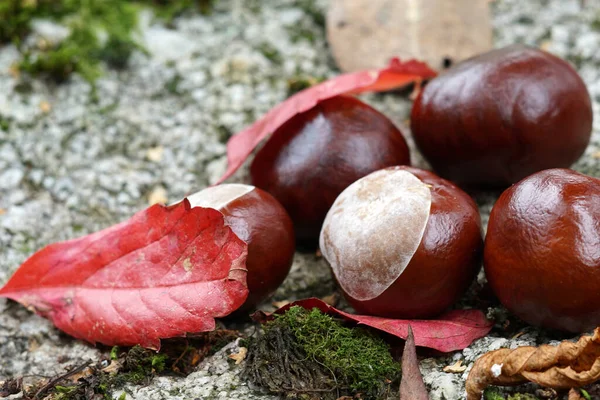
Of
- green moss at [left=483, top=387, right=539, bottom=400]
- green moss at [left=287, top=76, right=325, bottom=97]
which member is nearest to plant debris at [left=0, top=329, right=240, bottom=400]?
green moss at [left=483, top=387, right=539, bottom=400]

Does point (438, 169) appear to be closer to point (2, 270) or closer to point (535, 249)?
point (535, 249)

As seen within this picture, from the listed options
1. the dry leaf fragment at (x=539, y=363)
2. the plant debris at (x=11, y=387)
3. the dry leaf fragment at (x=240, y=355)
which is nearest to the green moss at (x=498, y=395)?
the dry leaf fragment at (x=539, y=363)

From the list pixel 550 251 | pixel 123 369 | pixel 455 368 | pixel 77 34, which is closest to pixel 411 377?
pixel 455 368

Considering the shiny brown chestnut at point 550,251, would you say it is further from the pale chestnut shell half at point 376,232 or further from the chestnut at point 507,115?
the chestnut at point 507,115

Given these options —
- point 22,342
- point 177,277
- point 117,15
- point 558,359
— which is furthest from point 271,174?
point 117,15

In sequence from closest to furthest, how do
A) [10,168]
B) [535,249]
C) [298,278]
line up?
[535,249] < [298,278] < [10,168]
